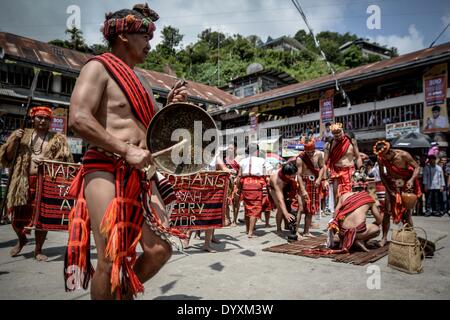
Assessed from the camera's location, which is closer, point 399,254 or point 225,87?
point 399,254

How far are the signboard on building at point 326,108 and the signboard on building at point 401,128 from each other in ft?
10.2

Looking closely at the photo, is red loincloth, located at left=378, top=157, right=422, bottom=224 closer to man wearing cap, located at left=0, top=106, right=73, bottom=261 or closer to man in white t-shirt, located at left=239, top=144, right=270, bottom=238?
man in white t-shirt, located at left=239, top=144, right=270, bottom=238

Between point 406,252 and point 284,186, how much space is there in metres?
3.20

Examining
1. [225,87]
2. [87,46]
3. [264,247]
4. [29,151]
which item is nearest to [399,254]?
[264,247]

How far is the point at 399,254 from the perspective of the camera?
12.0 feet

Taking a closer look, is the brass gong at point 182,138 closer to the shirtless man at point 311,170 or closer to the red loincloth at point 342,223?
the red loincloth at point 342,223

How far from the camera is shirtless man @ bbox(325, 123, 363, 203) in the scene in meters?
6.10

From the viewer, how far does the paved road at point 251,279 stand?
2854mm

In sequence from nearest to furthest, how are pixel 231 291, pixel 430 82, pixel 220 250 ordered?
pixel 231 291 → pixel 220 250 → pixel 430 82

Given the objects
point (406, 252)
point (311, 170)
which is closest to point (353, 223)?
point (406, 252)
